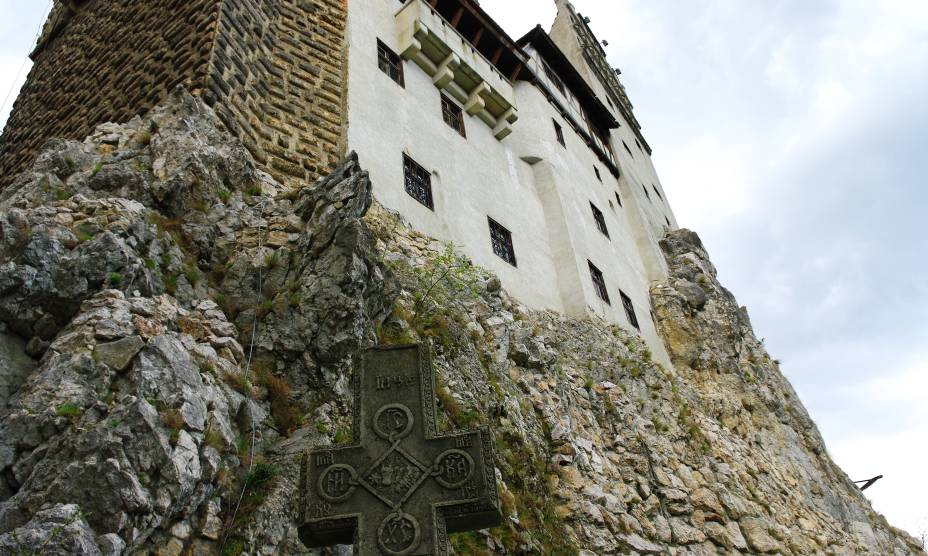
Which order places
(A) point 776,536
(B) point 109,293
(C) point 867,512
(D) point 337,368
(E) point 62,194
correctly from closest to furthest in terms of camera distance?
1. (B) point 109,293
2. (D) point 337,368
3. (E) point 62,194
4. (A) point 776,536
5. (C) point 867,512

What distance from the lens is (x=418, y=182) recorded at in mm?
12719

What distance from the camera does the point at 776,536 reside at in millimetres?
11531

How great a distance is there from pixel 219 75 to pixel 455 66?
6.64m

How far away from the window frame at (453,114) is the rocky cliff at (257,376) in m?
4.37

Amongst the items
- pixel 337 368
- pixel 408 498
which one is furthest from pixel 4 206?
pixel 408 498

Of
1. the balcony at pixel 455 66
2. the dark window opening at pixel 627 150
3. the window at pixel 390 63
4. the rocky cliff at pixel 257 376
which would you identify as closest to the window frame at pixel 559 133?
the balcony at pixel 455 66

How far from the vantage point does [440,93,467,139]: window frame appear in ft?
50.0

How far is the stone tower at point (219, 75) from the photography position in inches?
402

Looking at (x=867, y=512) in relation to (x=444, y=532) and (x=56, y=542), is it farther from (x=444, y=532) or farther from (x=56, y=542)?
(x=56, y=542)

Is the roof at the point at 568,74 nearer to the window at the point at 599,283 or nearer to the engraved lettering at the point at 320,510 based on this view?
the window at the point at 599,283

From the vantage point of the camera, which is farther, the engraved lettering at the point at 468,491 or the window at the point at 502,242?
the window at the point at 502,242

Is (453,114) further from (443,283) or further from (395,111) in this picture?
(443,283)

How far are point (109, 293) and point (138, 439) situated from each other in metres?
1.80

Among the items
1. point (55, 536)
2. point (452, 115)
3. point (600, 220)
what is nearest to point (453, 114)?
point (452, 115)
